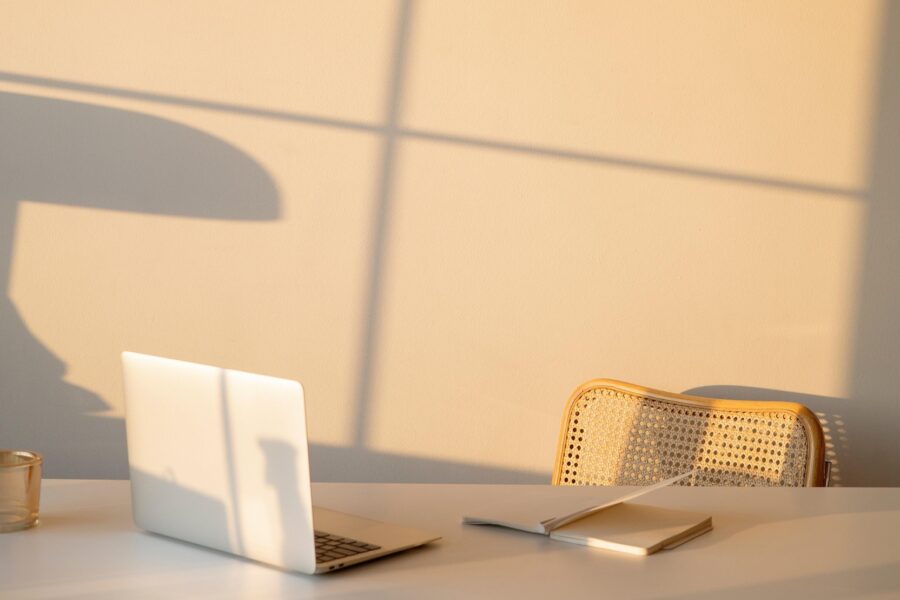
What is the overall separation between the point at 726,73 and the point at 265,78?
1.16 metres

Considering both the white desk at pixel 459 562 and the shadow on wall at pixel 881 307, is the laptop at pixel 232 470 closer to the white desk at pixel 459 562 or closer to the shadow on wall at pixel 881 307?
the white desk at pixel 459 562

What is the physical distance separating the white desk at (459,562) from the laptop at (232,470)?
24 mm

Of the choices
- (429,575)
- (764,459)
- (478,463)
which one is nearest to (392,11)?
(478,463)

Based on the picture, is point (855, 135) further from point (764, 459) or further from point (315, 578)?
point (315, 578)

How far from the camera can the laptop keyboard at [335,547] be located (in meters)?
1.29

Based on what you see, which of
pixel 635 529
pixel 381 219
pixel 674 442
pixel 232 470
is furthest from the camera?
pixel 381 219

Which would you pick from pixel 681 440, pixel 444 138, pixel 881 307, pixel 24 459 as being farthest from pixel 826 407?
pixel 24 459

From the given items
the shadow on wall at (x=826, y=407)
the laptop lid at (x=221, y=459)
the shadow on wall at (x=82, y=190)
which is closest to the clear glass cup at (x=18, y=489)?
the laptop lid at (x=221, y=459)

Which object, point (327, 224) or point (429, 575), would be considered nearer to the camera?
point (429, 575)

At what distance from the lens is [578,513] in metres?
1.51

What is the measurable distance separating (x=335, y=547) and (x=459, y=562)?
148 millimetres

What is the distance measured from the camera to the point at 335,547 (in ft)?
4.36

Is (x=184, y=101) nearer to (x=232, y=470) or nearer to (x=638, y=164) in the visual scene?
(x=638, y=164)

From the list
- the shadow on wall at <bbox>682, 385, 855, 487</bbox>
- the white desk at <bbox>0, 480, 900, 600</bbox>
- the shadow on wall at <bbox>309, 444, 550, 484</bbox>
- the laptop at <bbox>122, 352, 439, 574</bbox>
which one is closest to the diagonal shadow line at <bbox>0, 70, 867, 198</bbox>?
the shadow on wall at <bbox>682, 385, 855, 487</bbox>
